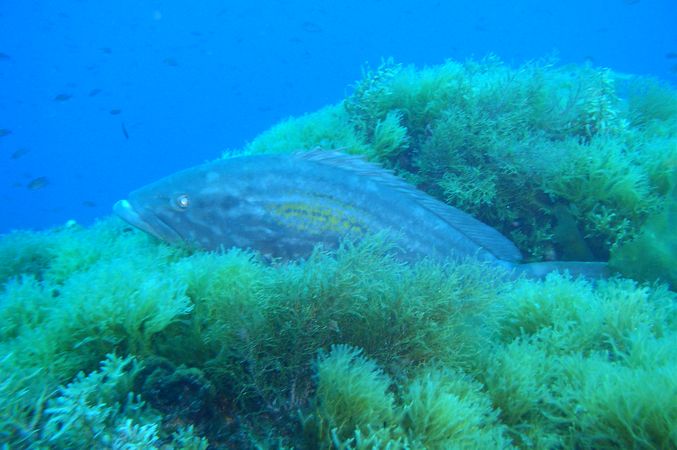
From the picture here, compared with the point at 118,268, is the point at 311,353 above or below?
below

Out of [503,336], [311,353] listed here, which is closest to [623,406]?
[503,336]

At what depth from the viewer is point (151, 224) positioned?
413 centimetres

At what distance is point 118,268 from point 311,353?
4.94ft

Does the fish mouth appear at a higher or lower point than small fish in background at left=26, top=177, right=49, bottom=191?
lower

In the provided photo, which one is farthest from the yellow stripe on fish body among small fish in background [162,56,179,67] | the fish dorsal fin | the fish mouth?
small fish in background [162,56,179,67]

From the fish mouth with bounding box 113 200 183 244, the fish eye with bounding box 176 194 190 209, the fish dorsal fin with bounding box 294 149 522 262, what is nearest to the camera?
the fish mouth with bounding box 113 200 183 244

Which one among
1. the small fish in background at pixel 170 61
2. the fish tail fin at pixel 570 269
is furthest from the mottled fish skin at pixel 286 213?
the small fish in background at pixel 170 61

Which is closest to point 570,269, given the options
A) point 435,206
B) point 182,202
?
point 435,206

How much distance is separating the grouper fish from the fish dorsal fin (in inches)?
0.6

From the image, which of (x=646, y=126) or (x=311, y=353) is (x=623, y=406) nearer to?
(x=311, y=353)

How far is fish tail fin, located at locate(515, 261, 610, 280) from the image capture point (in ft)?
13.0

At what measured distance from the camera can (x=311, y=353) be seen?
7.07 ft

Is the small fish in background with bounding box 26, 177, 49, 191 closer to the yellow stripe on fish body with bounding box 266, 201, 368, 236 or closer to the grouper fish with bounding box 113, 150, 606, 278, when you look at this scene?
the grouper fish with bounding box 113, 150, 606, 278

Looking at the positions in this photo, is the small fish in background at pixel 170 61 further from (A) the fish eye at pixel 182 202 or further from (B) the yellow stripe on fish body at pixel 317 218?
(B) the yellow stripe on fish body at pixel 317 218
